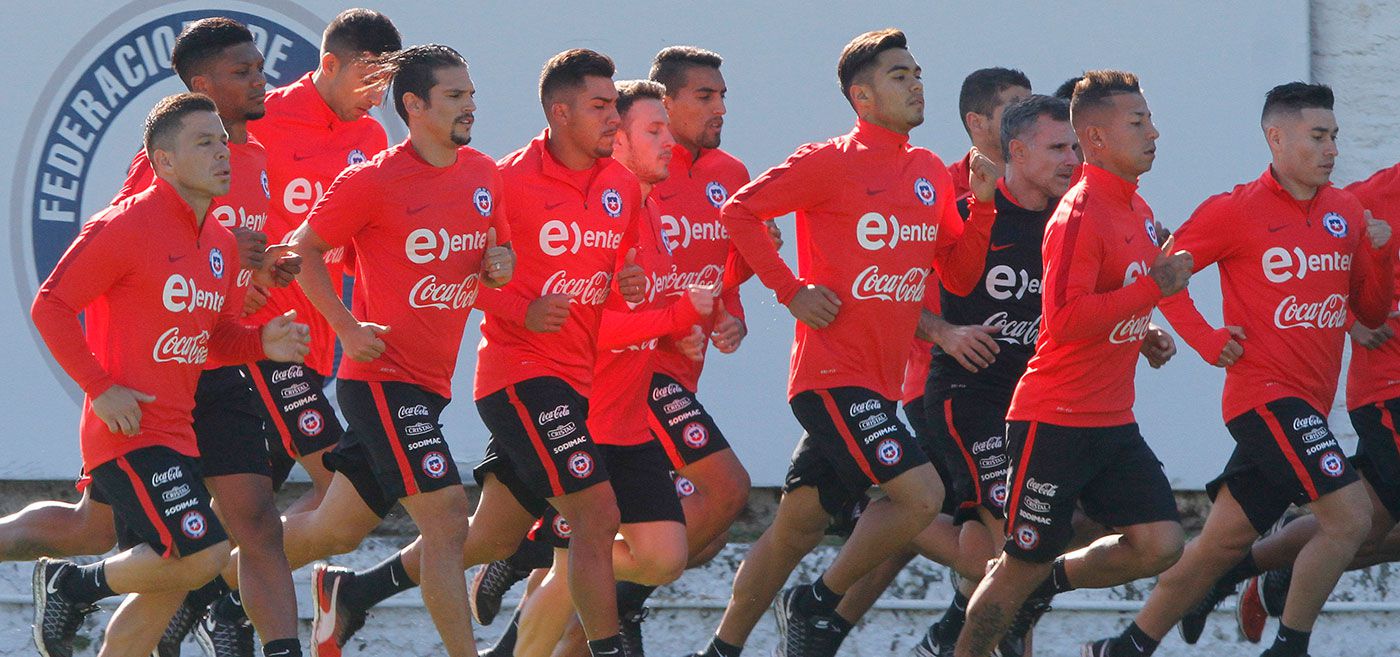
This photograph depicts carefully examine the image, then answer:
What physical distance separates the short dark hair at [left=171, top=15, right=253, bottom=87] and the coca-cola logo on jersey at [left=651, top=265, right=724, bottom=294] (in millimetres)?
1646

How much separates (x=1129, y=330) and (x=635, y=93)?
6.14ft

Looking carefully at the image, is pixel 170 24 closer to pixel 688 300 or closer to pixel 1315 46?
pixel 688 300

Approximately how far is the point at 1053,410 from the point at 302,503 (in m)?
2.73

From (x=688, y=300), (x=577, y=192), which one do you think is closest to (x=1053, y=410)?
(x=688, y=300)

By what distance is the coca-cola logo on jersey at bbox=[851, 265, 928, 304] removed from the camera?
256 inches

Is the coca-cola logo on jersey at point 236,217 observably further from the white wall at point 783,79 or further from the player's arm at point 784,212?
the player's arm at point 784,212

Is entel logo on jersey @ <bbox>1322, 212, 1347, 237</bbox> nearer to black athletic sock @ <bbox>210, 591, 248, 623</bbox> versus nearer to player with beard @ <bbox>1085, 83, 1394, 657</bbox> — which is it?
player with beard @ <bbox>1085, 83, 1394, 657</bbox>

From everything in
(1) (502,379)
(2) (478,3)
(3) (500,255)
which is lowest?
(1) (502,379)

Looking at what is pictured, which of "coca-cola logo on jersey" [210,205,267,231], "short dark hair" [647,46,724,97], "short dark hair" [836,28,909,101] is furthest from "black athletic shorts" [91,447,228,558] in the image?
"short dark hair" [836,28,909,101]

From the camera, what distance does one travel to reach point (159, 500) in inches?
224

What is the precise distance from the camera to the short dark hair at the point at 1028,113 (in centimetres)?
675

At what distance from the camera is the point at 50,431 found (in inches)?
317

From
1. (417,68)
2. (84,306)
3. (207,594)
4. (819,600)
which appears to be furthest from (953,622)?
(84,306)

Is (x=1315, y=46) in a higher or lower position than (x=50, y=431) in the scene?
higher
